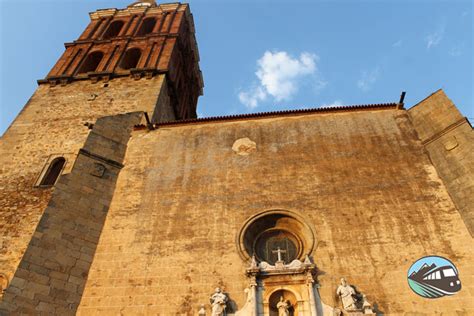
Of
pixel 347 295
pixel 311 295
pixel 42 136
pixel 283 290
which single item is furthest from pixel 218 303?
pixel 42 136

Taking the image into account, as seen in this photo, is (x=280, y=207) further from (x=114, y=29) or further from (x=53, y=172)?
(x=114, y=29)

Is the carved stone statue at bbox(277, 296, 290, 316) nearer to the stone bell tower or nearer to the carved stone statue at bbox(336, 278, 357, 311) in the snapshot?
the carved stone statue at bbox(336, 278, 357, 311)

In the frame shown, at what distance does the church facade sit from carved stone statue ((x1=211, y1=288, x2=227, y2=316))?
0.09 ft

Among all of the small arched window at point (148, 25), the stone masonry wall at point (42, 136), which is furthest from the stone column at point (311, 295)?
the small arched window at point (148, 25)

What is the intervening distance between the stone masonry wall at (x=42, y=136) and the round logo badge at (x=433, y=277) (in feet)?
29.5

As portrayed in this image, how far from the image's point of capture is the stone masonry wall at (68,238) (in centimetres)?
862

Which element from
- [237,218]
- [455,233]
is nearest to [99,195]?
[237,218]

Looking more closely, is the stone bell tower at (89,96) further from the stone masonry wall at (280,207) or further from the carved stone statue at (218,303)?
the carved stone statue at (218,303)

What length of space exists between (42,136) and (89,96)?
9.42 feet

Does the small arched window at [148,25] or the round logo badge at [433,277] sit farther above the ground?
the small arched window at [148,25]

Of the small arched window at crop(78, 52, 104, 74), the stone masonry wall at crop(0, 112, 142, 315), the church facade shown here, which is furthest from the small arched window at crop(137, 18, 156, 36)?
the stone masonry wall at crop(0, 112, 142, 315)

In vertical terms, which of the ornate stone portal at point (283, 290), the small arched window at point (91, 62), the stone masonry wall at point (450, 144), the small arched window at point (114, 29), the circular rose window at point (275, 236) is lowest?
the ornate stone portal at point (283, 290)

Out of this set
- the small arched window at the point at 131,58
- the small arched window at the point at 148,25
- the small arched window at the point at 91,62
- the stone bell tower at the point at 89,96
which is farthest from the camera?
the small arched window at the point at 148,25

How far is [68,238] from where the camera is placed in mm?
9828
